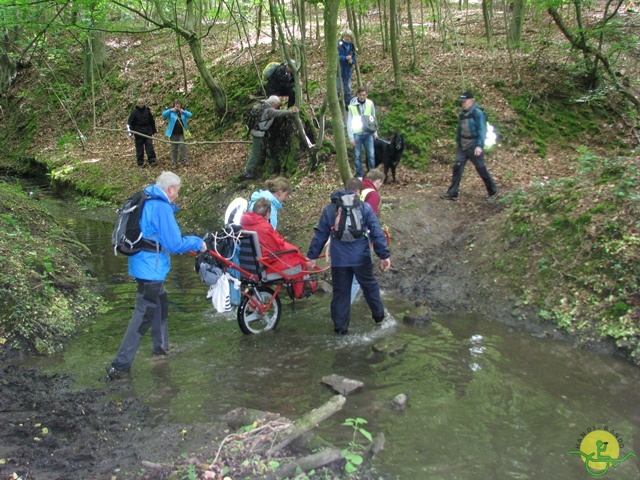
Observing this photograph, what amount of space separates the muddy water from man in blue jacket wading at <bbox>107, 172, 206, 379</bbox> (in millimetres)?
362

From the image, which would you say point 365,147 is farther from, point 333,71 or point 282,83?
point 282,83

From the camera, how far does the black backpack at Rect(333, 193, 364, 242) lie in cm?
651

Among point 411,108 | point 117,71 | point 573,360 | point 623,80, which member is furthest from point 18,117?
point 573,360

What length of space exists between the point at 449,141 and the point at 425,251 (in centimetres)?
456

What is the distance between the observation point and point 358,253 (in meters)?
6.68

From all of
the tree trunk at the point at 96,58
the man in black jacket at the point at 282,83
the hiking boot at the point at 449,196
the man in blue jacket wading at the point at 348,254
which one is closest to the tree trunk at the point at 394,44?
the man in black jacket at the point at 282,83

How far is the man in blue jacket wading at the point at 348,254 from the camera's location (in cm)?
667

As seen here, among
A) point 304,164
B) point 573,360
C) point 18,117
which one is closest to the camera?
point 573,360

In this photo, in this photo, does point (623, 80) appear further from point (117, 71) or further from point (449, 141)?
point (117, 71)

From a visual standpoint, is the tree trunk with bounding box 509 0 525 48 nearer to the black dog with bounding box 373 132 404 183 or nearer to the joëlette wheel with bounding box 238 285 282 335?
the black dog with bounding box 373 132 404 183

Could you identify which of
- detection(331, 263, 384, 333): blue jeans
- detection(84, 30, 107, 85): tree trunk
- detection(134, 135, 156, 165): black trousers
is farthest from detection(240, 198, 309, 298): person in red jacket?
detection(84, 30, 107, 85): tree trunk

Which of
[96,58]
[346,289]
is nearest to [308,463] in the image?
[346,289]

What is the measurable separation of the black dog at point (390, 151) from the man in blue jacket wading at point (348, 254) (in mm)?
4861

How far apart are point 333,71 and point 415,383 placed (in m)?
5.82
